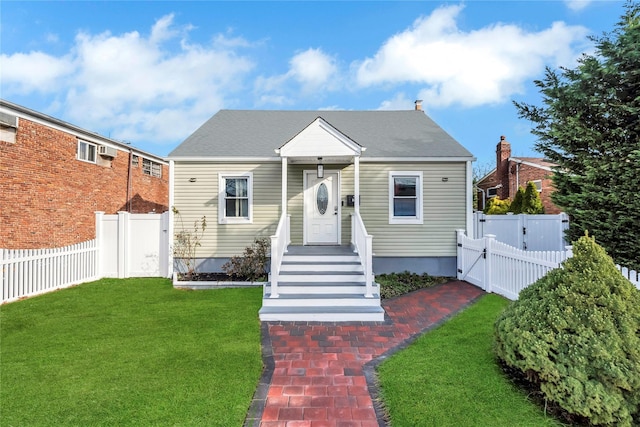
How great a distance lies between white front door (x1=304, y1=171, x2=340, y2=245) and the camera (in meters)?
9.88

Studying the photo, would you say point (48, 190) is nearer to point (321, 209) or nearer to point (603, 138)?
point (321, 209)

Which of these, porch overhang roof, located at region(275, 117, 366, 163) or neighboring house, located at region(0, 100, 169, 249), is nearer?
porch overhang roof, located at region(275, 117, 366, 163)

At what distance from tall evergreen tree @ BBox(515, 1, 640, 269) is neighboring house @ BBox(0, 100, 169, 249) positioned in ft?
48.7

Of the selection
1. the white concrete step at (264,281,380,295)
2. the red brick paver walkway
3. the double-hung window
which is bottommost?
the red brick paver walkway

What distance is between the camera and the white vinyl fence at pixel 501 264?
20.9 ft

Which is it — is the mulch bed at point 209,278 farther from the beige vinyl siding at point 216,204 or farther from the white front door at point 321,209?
the white front door at point 321,209

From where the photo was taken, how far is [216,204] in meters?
9.95

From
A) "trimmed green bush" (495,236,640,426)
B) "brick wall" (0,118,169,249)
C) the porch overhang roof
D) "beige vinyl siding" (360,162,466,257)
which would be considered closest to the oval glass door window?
"beige vinyl siding" (360,162,466,257)

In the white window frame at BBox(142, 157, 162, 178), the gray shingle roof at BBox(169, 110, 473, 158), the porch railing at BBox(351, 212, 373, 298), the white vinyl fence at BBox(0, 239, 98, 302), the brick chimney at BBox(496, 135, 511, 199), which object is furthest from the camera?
the brick chimney at BBox(496, 135, 511, 199)

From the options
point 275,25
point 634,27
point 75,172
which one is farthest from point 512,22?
point 75,172

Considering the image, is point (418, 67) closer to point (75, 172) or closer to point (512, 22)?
point (512, 22)

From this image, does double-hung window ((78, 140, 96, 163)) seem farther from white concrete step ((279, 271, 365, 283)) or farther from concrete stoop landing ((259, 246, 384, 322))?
white concrete step ((279, 271, 365, 283))

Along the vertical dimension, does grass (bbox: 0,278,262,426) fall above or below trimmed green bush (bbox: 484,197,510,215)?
below

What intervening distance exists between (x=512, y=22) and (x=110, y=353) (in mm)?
13916
